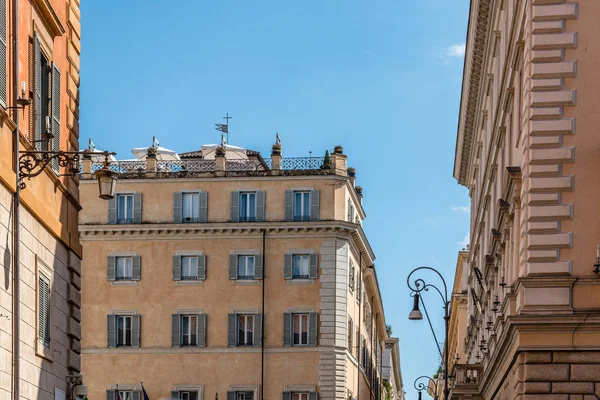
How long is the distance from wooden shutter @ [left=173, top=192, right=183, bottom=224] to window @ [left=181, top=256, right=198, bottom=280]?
1790 mm

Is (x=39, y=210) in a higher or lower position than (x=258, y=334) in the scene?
lower

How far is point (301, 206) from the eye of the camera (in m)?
66.2

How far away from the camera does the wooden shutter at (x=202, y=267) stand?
6586 centimetres

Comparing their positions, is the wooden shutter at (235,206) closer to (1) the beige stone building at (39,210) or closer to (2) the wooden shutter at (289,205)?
(2) the wooden shutter at (289,205)

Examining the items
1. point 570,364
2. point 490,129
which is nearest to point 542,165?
point 570,364

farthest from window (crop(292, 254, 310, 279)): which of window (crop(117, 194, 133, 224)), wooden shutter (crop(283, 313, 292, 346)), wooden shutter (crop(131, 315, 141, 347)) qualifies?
window (crop(117, 194, 133, 224))

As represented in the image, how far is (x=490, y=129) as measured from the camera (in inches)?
1644

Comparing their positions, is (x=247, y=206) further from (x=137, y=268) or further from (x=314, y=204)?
(x=137, y=268)

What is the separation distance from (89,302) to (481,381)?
95.4 feet

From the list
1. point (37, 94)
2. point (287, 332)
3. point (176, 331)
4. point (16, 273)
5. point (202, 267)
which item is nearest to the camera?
point (16, 273)

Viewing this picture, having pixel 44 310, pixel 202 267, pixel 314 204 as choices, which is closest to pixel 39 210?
pixel 44 310

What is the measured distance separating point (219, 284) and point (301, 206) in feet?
17.2

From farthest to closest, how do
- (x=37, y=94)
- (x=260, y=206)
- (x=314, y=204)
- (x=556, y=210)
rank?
(x=314, y=204) → (x=260, y=206) → (x=556, y=210) → (x=37, y=94)

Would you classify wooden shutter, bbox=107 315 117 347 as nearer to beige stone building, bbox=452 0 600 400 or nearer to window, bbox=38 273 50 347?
beige stone building, bbox=452 0 600 400
